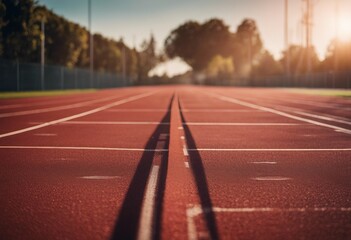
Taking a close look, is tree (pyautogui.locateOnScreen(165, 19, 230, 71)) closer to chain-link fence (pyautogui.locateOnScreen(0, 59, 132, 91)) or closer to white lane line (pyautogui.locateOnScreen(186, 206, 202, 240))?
chain-link fence (pyautogui.locateOnScreen(0, 59, 132, 91))

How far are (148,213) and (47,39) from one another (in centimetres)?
5220

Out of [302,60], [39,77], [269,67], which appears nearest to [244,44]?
[269,67]

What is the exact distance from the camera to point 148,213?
3.85 meters

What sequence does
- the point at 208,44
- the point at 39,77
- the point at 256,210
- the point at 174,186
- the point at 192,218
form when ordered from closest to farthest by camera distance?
the point at 192,218 → the point at 256,210 → the point at 174,186 → the point at 39,77 → the point at 208,44

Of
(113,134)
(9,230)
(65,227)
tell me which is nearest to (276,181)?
(65,227)

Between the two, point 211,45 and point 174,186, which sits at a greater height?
point 211,45

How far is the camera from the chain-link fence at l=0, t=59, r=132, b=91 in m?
36.0

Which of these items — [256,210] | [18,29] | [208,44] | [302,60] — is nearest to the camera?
[256,210]

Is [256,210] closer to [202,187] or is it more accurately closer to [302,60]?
[202,187]

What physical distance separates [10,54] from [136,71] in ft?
280

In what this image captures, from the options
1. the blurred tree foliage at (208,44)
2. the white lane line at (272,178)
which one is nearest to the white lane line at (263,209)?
the white lane line at (272,178)

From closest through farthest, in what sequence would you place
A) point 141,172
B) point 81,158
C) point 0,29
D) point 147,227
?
1. point 147,227
2. point 141,172
3. point 81,158
4. point 0,29

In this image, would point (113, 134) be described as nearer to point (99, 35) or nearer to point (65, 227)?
point (65, 227)

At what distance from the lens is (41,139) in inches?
350
